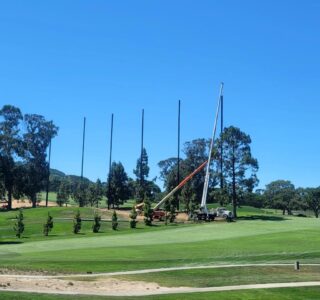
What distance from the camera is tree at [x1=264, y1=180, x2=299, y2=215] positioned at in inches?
5994

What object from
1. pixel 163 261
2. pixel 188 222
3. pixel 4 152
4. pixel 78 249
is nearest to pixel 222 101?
pixel 188 222

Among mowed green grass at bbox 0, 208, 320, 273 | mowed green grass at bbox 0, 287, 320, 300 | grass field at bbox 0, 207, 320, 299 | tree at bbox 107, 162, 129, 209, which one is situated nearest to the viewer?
mowed green grass at bbox 0, 287, 320, 300

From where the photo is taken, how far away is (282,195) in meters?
160

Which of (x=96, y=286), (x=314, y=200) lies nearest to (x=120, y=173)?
(x=314, y=200)

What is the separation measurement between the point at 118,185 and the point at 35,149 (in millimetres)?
18516

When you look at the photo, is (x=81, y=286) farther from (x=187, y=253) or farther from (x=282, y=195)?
(x=282, y=195)

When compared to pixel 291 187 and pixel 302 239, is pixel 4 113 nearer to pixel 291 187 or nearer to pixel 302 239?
pixel 302 239

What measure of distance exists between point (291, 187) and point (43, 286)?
172 meters

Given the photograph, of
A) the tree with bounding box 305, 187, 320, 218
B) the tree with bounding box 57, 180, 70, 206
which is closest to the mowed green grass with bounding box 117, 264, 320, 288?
the tree with bounding box 57, 180, 70, 206

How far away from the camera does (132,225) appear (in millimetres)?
61781

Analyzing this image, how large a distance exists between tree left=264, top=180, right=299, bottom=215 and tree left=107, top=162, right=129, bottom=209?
47871 millimetres

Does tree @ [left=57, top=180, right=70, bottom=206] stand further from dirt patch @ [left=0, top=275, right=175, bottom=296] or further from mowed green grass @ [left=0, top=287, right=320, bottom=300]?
mowed green grass @ [left=0, top=287, right=320, bottom=300]

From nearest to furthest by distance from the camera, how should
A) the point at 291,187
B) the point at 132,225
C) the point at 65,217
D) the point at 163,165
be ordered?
the point at 132,225 → the point at 65,217 → the point at 163,165 → the point at 291,187

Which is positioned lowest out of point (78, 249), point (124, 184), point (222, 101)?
point (78, 249)
